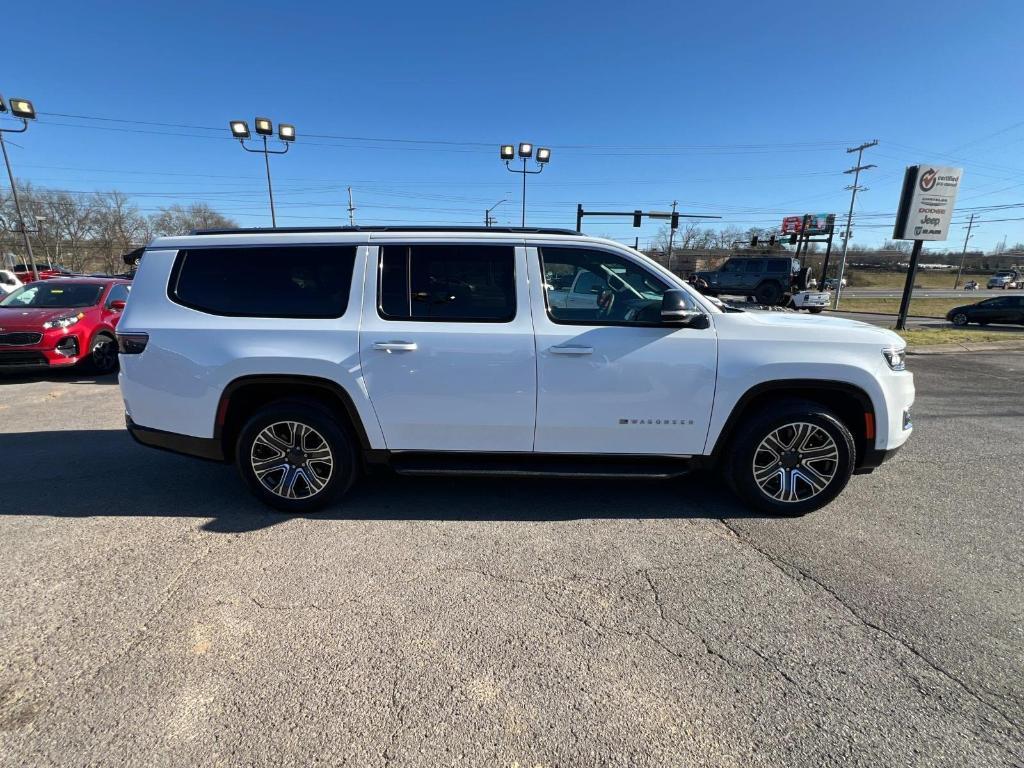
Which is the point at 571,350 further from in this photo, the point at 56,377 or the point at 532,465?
the point at 56,377

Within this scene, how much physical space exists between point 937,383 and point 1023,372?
9.74 feet

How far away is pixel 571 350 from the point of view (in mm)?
3281

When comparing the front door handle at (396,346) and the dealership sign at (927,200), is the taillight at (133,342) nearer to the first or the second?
the front door handle at (396,346)

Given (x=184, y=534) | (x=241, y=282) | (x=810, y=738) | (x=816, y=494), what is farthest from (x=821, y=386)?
(x=184, y=534)

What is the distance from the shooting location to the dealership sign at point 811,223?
4586 centimetres

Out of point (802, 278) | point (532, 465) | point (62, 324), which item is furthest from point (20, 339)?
point (802, 278)

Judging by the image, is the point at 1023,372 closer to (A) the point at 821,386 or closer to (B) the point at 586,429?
(A) the point at 821,386

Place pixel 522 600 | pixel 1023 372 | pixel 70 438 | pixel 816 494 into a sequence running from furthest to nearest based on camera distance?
pixel 1023 372, pixel 70 438, pixel 816 494, pixel 522 600

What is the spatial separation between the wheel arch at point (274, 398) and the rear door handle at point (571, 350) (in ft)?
4.70

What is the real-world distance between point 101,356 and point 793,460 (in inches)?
401

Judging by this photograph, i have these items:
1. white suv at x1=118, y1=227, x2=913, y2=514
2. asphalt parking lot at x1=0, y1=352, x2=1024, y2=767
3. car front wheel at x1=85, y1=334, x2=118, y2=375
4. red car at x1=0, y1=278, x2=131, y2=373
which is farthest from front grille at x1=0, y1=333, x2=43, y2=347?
white suv at x1=118, y1=227, x2=913, y2=514

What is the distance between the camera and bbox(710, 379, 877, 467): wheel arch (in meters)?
3.37

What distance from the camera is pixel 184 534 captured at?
3.31 m

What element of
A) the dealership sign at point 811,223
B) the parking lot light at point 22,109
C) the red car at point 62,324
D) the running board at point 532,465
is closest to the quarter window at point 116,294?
the red car at point 62,324
